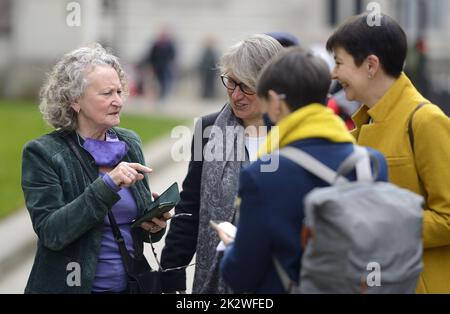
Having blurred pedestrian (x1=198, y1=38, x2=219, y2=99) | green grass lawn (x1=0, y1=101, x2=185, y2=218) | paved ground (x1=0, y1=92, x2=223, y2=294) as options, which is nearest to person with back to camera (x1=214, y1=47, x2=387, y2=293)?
paved ground (x1=0, y1=92, x2=223, y2=294)

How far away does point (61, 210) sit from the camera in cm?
453

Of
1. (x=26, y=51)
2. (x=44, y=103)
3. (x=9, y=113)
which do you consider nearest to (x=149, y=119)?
(x=9, y=113)

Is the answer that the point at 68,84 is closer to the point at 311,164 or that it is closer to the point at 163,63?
the point at 311,164

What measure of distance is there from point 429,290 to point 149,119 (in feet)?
66.2

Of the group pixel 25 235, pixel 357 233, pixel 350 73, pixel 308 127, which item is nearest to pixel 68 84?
pixel 350 73

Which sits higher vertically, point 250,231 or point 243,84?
point 243,84

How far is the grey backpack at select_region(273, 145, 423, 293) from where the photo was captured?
355 cm

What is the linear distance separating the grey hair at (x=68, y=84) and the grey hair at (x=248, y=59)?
51cm

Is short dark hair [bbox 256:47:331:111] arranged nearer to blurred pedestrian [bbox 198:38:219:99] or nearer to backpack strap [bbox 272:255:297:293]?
backpack strap [bbox 272:255:297:293]

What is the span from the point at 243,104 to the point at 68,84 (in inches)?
30.4

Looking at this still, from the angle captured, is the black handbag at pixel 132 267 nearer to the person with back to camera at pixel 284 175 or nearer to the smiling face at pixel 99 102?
the smiling face at pixel 99 102
